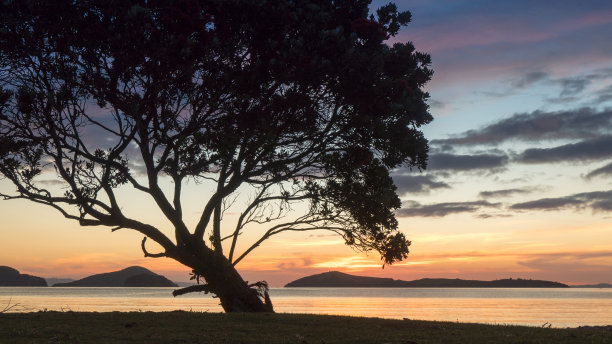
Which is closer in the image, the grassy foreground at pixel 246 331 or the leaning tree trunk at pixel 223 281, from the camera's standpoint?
the grassy foreground at pixel 246 331

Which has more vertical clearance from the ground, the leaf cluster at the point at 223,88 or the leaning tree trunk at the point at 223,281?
the leaf cluster at the point at 223,88

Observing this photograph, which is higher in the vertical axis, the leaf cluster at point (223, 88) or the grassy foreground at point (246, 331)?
the leaf cluster at point (223, 88)

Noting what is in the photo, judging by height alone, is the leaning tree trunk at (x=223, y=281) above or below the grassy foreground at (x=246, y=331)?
above

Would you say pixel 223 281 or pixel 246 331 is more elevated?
pixel 223 281

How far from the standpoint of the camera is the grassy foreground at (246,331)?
15.7 m

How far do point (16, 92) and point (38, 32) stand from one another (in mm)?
2156

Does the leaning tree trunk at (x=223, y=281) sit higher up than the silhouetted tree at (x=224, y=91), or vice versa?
the silhouetted tree at (x=224, y=91)

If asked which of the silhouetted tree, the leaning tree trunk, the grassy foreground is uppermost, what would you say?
the silhouetted tree

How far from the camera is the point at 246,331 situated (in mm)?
17406

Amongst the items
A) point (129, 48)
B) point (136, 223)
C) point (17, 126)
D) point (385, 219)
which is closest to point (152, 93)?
point (129, 48)

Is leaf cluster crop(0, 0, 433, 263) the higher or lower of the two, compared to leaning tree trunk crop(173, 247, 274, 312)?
higher

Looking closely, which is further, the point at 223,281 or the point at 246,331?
the point at 223,281

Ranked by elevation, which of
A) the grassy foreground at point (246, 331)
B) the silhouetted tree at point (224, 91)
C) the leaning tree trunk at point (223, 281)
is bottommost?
the grassy foreground at point (246, 331)

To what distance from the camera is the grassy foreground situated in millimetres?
15695
